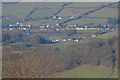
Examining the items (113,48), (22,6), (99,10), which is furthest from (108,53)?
(22,6)

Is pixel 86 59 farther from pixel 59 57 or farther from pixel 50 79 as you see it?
pixel 50 79

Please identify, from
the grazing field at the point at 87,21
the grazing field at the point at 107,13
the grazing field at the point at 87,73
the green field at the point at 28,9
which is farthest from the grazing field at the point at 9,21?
the grazing field at the point at 87,73

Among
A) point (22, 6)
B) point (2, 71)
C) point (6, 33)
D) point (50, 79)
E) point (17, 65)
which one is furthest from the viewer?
point (22, 6)

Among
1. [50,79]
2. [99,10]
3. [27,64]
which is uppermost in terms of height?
[99,10]

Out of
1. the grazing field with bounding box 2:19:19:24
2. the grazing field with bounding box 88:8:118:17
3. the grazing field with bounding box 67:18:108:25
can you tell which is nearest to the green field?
the grazing field with bounding box 2:19:19:24

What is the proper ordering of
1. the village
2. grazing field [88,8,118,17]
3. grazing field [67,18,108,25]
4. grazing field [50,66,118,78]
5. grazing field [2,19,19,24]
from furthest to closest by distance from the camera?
grazing field [88,8,118,17] → grazing field [2,19,19,24] → grazing field [67,18,108,25] → the village → grazing field [50,66,118,78]

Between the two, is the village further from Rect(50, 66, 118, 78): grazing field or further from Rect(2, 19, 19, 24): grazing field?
Rect(50, 66, 118, 78): grazing field

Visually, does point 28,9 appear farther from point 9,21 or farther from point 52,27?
point 52,27

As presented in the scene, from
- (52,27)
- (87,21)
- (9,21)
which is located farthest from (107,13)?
(9,21)

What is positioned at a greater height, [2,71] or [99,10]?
[99,10]
